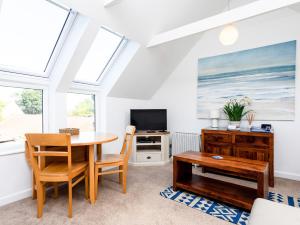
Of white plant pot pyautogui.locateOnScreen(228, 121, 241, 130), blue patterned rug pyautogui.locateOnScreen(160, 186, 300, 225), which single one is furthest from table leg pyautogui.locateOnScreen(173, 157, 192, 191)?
white plant pot pyautogui.locateOnScreen(228, 121, 241, 130)

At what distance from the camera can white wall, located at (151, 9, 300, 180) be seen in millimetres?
2939

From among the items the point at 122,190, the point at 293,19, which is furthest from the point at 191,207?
the point at 293,19

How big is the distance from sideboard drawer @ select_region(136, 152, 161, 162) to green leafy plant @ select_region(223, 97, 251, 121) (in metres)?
1.62

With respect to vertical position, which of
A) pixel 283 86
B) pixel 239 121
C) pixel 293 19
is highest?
pixel 293 19

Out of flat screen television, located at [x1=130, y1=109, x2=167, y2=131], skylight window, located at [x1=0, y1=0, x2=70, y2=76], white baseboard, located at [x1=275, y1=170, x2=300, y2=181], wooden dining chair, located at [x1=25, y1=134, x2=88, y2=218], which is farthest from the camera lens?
flat screen television, located at [x1=130, y1=109, x2=167, y2=131]

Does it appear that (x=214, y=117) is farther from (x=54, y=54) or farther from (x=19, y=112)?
(x=19, y=112)

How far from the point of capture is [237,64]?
11.2 feet

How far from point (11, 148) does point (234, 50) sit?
Answer: 4032 millimetres

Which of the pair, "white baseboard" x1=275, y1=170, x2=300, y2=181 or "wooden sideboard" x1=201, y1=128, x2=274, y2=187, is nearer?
"wooden sideboard" x1=201, y1=128, x2=274, y2=187

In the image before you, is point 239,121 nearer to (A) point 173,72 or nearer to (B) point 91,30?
(A) point 173,72

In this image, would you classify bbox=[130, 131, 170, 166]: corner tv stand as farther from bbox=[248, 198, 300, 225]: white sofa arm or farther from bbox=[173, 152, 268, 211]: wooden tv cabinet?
bbox=[248, 198, 300, 225]: white sofa arm

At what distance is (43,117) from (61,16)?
1.49 m

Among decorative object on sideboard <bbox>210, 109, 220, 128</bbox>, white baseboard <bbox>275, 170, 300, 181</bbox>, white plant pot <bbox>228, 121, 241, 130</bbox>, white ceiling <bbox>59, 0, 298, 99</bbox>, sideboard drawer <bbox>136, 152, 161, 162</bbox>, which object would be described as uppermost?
white ceiling <bbox>59, 0, 298, 99</bbox>

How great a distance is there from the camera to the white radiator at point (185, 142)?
148 inches
